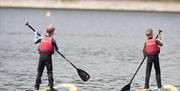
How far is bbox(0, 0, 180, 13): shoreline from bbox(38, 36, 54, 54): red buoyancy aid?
105602mm

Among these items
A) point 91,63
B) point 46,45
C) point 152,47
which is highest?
point 46,45

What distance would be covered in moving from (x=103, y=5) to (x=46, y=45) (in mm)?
109225

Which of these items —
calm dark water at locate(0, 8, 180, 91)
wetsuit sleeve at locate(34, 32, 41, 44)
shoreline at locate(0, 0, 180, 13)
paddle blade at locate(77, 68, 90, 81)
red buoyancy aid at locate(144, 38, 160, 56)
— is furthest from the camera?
shoreline at locate(0, 0, 180, 13)

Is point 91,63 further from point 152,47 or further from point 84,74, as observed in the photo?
point 152,47

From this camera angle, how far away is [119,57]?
45.9 m

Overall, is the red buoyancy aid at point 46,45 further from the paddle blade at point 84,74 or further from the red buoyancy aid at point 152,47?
the red buoyancy aid at point 152,47

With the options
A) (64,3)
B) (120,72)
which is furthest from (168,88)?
(64,3)

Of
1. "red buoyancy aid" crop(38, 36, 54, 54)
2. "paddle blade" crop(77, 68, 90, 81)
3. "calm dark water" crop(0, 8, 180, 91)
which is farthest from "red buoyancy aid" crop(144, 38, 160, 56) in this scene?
"calm dark water" crop(0, 8, 180, 91)

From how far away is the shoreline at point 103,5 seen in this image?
12912 cm

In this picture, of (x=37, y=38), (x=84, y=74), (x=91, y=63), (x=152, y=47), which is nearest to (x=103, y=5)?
(x=91, y=63)

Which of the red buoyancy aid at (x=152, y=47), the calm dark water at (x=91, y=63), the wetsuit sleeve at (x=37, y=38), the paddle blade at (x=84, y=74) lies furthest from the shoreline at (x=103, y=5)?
the wetsuit sleeve at (x=37, y=38)

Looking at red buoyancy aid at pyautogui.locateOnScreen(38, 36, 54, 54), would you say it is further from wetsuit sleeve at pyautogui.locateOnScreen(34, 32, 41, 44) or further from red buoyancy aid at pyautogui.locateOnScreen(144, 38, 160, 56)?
red buoyancy aid at pyautogui.locateOnScreen(144, 38, 160, 56)

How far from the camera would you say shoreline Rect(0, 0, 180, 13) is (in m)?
129

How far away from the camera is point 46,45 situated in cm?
2345
